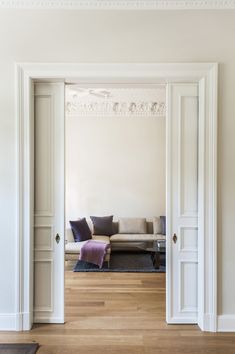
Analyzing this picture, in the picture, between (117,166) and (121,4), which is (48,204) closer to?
(121,4)

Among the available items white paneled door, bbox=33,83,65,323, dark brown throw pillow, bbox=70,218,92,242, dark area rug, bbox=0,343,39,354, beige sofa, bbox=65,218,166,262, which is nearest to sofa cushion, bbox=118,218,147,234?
beige sofa, bbox=65,218,166,262

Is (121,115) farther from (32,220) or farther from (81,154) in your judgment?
(32,220)

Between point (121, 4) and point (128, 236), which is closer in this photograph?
point (121, 4)

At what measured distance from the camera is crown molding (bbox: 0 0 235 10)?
9.77ft

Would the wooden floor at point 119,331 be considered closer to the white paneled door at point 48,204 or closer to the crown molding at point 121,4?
the white paneled door at point 48,204

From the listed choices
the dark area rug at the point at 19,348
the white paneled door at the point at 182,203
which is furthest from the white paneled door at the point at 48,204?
the white paneled door at the point at 182,203

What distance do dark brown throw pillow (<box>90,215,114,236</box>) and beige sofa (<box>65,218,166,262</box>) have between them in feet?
0.42

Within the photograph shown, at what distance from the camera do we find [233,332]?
297 cm

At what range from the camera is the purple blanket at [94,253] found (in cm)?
518

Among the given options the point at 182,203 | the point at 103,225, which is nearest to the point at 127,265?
the point at 103,225

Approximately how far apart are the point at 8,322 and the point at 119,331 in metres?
1.15

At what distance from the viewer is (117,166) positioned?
23.2ft

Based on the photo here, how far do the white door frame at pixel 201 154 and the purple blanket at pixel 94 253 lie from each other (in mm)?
2269

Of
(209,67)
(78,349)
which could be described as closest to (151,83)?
(209,67)
